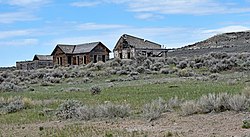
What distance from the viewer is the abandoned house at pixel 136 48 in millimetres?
67438

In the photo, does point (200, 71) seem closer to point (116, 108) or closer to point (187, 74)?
point (187, 74)

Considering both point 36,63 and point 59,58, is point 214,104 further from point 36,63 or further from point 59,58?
point 36,63

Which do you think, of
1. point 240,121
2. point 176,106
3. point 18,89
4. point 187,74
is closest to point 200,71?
point 187,74

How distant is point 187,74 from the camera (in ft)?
114

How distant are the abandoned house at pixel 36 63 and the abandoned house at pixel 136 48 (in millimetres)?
12547

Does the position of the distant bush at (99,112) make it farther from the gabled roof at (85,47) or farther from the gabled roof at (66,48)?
the gabled roof at (66,48)

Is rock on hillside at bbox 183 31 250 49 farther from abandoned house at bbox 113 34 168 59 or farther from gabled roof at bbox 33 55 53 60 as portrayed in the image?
gabled roof at bbox 33 55 53 60

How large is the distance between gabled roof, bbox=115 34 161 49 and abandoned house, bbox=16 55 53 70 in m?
13.6

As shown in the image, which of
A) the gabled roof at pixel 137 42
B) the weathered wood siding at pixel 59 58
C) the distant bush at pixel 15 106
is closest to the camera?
the distant bush at pixel 15 106

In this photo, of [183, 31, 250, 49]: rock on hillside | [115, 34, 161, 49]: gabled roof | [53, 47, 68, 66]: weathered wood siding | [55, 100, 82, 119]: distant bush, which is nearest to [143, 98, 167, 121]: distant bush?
[55, 100, 82, 119]: distant bush

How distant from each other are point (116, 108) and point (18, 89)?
17021mm

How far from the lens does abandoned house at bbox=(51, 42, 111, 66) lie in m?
67.2

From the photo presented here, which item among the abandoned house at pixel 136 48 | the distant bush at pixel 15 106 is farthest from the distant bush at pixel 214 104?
the abandoned house at pixel 136 48

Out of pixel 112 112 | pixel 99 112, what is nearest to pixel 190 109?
pixel 112 112
